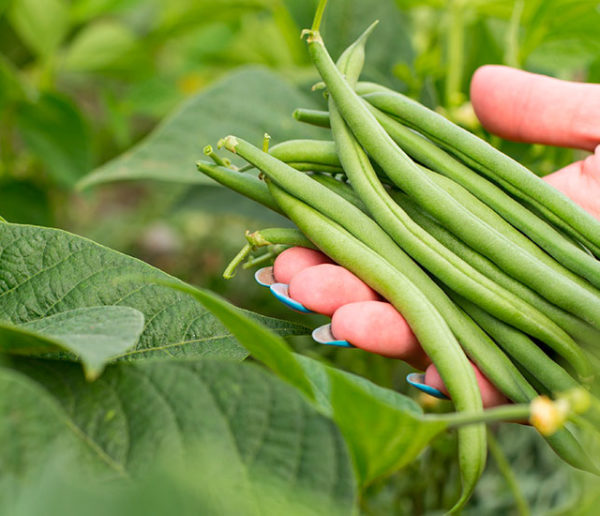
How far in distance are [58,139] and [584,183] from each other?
88cm

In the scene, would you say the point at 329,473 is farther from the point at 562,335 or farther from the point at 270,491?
the point at 562,335

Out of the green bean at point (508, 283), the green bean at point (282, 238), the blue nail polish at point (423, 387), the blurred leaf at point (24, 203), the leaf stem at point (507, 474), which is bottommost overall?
the leaf stem at point (507, 474)

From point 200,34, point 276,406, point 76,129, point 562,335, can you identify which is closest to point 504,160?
point 562,335

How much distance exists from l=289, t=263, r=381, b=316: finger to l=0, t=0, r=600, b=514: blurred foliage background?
12.2 inches

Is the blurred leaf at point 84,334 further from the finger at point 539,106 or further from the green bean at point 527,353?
the finger at point 539,106

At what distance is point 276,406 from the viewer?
1.33ft

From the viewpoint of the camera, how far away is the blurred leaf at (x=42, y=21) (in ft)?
3.81

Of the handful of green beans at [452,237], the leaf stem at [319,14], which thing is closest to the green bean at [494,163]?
the handful of green beans at [452,237]

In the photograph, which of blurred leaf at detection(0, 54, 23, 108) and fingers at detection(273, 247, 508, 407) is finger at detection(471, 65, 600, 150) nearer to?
fingers at detection(273, 247, 508, 407)

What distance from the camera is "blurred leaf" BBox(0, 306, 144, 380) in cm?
38

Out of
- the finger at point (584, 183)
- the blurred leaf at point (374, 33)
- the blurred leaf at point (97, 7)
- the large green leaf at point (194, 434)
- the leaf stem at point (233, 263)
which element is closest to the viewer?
the large green leaf at point (194, 434)

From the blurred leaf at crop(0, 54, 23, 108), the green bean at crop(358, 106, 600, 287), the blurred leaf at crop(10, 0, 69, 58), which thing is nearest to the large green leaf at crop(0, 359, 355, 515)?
the green bean at crop(358, 106, 600, 287)

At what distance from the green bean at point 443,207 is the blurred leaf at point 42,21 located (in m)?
0.76

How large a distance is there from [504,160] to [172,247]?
105 centimetres
